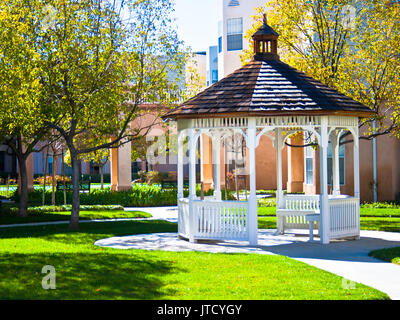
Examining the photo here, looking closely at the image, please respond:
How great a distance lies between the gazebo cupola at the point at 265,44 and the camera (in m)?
17.0

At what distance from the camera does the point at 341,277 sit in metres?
10.5

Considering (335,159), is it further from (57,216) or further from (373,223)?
(57,216)

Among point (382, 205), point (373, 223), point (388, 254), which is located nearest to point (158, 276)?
point (388, 254)

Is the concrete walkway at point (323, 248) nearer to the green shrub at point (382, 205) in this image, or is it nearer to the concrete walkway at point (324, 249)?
the concrete walkway at point (324, 249)

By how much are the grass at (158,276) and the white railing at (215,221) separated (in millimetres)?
2157

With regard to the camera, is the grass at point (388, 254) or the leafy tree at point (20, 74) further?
the leafy tree at point (20, 74)

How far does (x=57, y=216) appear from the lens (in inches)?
928

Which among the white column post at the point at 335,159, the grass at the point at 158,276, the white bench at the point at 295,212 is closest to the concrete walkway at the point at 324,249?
the white bench at the point at 295,212

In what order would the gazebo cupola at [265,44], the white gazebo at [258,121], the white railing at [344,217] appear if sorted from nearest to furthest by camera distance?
the white gazebo at [258,121] → the white railing at [344,217] → the gazebo cupola at [265,44]

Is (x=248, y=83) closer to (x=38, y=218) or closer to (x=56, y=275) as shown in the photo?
(x=56, y=275)

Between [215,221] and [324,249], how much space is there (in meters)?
2.87

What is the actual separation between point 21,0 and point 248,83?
8.09 m
